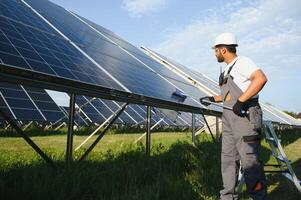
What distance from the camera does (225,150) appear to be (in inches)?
175

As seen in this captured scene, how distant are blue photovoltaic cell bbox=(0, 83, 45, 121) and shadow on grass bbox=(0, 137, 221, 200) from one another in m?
2.89

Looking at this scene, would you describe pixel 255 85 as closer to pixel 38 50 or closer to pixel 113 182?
pixel 113 182

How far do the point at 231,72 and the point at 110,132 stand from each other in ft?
37.7

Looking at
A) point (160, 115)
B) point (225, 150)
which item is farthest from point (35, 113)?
point (160, 115)

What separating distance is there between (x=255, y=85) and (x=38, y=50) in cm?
443

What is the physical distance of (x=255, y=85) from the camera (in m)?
4.01

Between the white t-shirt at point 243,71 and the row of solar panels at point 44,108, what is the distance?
4.88m

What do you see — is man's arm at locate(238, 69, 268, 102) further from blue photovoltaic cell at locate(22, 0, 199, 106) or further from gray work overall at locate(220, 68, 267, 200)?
blue photovoltaic cell at locate(22, 0, 199, 106)

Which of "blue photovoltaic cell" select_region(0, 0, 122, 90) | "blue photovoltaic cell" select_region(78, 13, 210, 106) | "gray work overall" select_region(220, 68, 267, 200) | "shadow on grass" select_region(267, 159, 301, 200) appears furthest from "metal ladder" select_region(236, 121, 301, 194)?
"blue photovoltaic cell" select_region(78, 13, 210, 106)

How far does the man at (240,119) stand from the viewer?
400 cm

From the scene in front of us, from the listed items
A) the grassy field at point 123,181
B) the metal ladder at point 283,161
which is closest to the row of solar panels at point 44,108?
the grassy field at point 123,181

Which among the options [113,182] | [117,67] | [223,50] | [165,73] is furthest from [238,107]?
[165,73]

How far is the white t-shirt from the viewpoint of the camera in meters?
4.18

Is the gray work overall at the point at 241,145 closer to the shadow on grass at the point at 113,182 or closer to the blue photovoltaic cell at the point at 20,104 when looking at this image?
the shadow on grass at the point at 113,182
